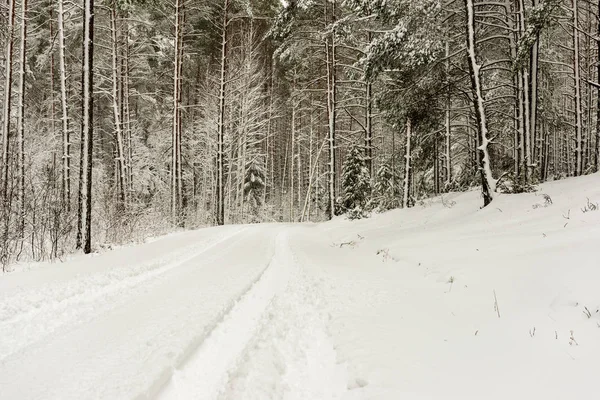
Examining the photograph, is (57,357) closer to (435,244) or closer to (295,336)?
(295,336)

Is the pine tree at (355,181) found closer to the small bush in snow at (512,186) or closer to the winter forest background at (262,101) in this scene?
the winter forest background at (262,101)

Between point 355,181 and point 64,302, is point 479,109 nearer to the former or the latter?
point 64,302

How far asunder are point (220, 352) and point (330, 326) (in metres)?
1.19

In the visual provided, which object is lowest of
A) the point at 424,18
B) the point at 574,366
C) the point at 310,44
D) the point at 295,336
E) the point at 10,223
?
the point at 295,336

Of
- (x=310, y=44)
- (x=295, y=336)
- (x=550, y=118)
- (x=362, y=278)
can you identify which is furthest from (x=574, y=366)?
(x=310, y=44)

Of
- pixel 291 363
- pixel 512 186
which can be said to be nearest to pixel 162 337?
pixel 291 363

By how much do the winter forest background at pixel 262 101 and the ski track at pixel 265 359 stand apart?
6646mm

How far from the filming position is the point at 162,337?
9.70 feet

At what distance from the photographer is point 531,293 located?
3.36 metres

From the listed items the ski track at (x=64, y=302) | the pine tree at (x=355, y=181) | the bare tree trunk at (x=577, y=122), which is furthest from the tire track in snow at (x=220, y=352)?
the pine tree at (x=355, y=181)

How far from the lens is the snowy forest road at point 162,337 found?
7.47ft

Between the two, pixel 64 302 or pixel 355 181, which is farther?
pixel 355 181

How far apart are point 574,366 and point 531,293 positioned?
132 cm

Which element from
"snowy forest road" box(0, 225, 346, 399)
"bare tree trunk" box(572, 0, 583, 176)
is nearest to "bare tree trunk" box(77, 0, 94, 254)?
"snowy forest road" box(0, 225, 346, 399)
